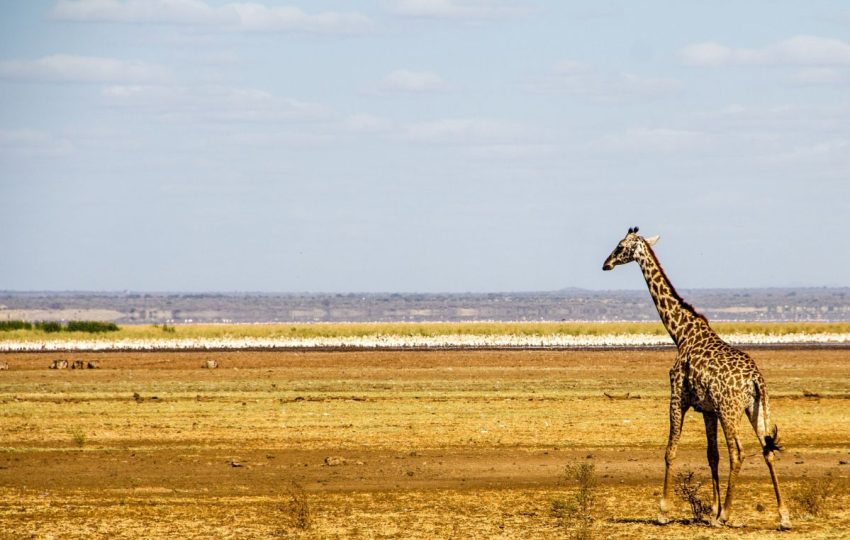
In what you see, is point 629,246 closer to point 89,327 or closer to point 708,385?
point 708,385

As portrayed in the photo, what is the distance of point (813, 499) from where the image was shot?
696 inches

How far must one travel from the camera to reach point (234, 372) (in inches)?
1829

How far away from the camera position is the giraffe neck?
17594mm

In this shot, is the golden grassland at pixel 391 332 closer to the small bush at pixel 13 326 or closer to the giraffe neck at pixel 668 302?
the small bush at pixel 13 326

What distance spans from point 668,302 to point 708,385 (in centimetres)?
177

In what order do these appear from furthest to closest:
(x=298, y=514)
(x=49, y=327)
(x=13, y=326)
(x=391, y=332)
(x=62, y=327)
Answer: (x=391, y=332)
(x=62, y=327)
(x=13, y=326)
(x=49, y=327)
(x=298, y=514)

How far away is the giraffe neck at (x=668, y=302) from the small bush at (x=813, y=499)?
265 cm

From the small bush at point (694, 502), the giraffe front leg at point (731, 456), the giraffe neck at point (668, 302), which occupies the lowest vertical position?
the small bush at point (694, 502)

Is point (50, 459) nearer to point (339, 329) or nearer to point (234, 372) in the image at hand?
point (234, 372)

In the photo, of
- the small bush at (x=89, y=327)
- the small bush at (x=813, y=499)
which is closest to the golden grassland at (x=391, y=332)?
the small bush at (x=89, y=327)

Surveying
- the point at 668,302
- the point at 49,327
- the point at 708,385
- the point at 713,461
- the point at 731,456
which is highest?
the point at 668,302

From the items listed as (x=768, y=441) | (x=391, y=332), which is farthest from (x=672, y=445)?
(x=391, y=332)

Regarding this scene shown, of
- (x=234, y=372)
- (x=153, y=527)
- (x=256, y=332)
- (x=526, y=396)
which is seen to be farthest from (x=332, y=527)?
(x=256, y=332)

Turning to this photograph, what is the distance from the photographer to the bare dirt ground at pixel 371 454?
680 inches
